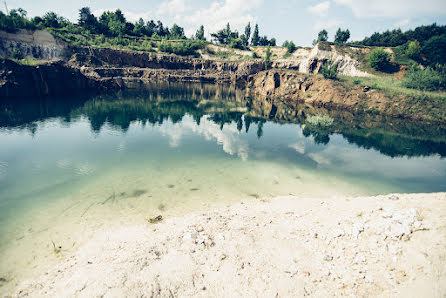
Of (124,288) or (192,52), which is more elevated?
(192,52)

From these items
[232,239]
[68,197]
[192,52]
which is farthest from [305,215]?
[192,52]

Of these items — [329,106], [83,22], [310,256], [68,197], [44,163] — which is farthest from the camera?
[83,22]

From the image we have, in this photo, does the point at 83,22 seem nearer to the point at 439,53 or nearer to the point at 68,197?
the point at 68,197

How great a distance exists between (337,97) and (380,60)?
34.7 metres

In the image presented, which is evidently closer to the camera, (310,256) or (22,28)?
(310,256)

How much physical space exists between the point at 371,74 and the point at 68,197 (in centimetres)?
10573

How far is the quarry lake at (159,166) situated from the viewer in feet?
48.1

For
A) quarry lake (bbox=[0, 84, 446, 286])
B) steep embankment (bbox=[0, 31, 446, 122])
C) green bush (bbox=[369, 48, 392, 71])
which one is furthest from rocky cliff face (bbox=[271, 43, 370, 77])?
quarry lake (bbox=[0, 84, 446, 286])

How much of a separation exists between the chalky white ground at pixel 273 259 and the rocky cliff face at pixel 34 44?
10203cm

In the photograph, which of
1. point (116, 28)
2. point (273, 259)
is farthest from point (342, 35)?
point (273, 259)

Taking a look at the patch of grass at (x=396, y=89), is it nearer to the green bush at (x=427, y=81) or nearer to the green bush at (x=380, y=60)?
the green bush at (x=427, y=81)

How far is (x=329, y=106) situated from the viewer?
67.6 metres

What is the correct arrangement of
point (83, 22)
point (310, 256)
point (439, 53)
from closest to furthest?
1. point (310, 256)
2. point (439, 53)
3. point (83, 22)

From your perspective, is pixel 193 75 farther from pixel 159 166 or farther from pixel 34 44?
pixel 159 166
